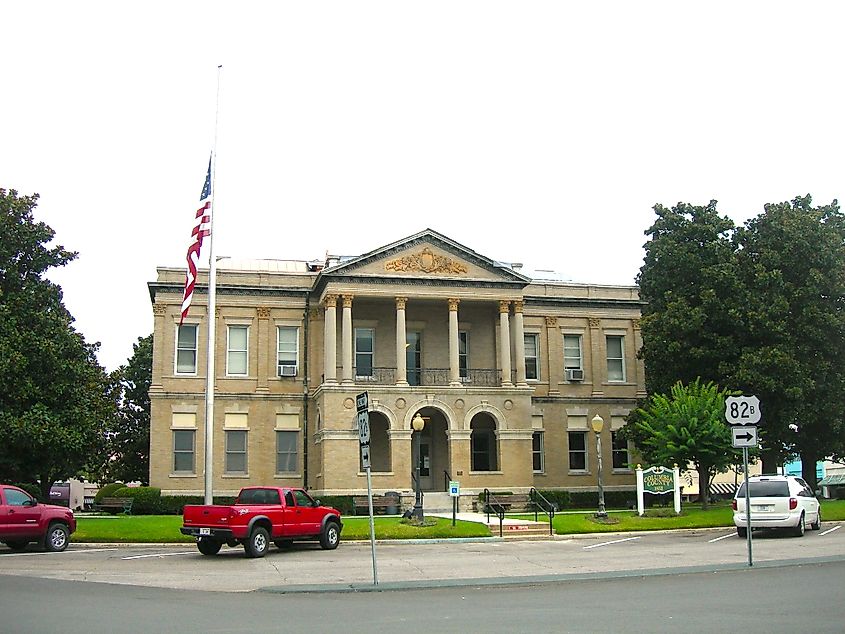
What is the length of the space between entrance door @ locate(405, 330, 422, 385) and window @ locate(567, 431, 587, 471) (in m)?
8.91

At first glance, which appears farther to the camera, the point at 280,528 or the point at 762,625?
the point at 280,528

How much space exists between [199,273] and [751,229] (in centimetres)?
2507

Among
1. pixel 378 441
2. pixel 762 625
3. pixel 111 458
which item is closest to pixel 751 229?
pixel 378 441

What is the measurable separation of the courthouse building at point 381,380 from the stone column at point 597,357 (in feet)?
0.71

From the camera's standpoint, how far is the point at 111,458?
227 ft

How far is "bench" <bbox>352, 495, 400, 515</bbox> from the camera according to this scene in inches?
1578

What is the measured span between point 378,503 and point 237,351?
10816mm

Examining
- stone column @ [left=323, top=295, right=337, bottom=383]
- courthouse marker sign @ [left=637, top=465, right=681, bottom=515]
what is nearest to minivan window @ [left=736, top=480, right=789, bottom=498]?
courthouse marker sign @ [left=637, top=465, right=681, bottom=515]

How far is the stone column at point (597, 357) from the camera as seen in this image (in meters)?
49.8

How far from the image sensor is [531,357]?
162 feet

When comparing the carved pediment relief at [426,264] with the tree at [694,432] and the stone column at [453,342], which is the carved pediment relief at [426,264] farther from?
the tree at [694,432]

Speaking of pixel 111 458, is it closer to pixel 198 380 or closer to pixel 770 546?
pixel 198 380

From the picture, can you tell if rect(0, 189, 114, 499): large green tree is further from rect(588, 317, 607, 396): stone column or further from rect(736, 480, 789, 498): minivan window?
rect(588, 317, 607, 396): stone column

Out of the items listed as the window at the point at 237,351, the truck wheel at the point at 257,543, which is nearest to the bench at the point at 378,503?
the window at the point at 237,351
